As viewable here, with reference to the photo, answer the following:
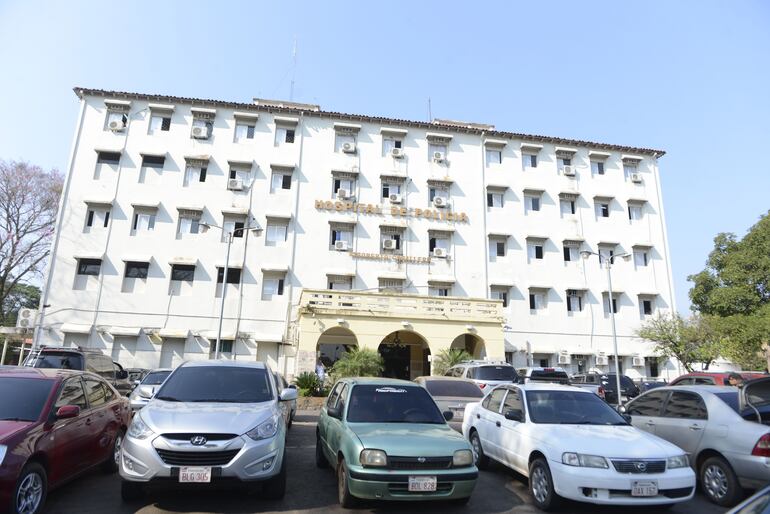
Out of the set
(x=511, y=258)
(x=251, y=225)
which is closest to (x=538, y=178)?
(x=511, y=258)

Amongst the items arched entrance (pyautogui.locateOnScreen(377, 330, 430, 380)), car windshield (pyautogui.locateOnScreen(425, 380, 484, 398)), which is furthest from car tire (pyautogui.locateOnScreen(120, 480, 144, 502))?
arched entrance (pyautogui.locateOnScreen(377, 330, 430, 380))

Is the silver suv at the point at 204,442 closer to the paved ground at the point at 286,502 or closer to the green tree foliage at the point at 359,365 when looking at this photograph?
the paved ground at the point at 286,502

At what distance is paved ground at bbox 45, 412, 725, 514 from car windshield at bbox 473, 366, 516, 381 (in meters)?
7.25

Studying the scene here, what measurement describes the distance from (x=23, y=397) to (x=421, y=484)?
5.17m

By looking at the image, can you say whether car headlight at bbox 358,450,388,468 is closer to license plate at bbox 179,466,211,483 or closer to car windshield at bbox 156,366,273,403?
license plate at bbox 179,466,211,483

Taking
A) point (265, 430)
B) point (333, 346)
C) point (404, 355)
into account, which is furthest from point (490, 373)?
point (333, 346)

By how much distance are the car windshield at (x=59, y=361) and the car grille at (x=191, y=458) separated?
29.6 feet

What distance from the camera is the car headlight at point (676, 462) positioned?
19.2ft

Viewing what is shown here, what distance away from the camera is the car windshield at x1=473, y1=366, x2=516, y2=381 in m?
14.7

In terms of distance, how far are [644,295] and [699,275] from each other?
11.6ft

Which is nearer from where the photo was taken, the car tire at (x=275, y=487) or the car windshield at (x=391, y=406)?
the car tire at (x=275, y=487)

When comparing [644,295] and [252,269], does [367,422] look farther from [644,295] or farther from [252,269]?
[644,295]

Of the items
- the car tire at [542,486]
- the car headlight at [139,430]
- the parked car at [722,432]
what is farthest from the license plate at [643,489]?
the car headlight at [139,430]

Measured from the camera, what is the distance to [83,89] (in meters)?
28.8
